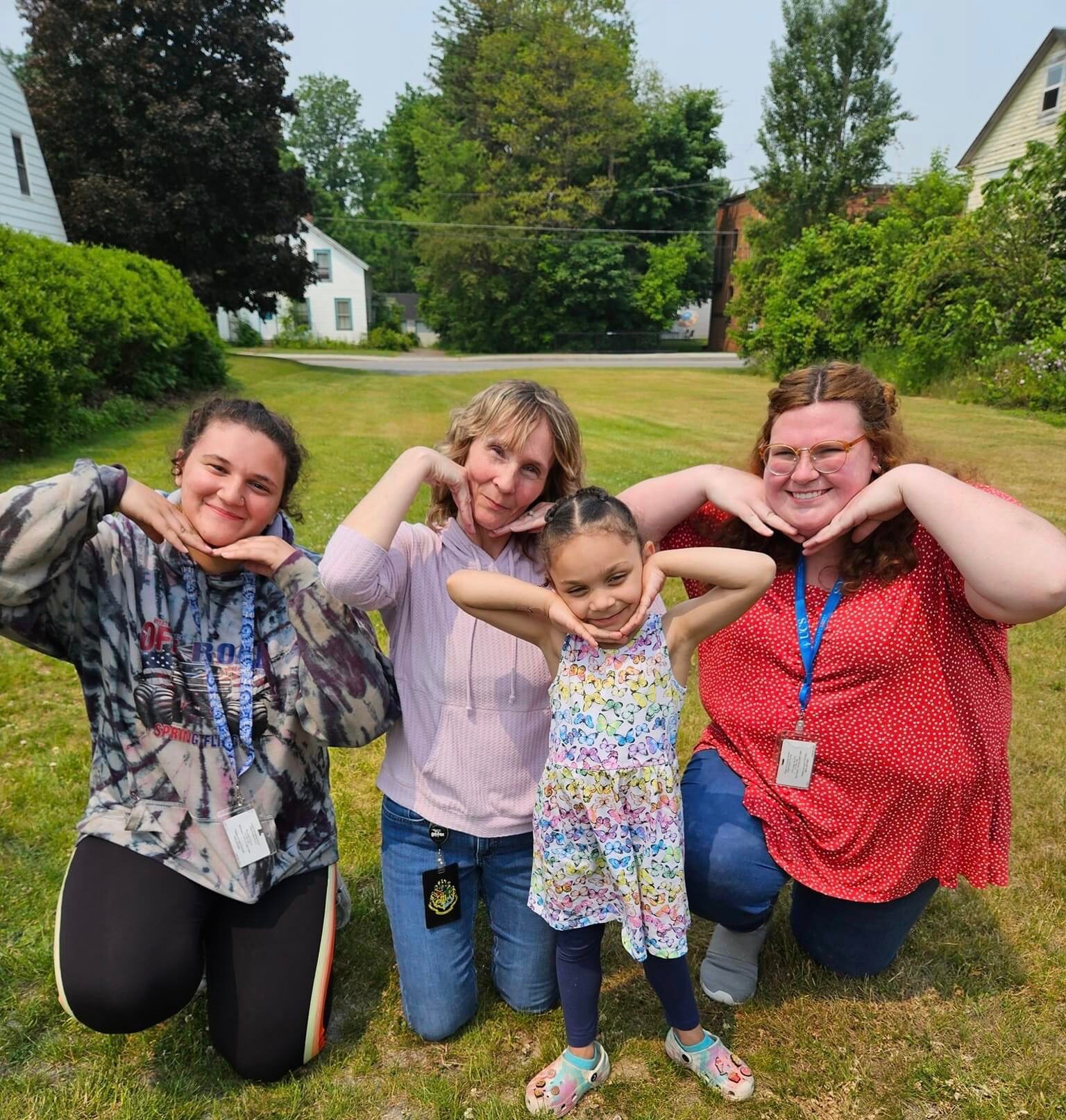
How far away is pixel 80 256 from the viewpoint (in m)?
11.4

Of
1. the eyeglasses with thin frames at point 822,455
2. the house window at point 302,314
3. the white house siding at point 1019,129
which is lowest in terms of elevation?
the house window at point 302,314

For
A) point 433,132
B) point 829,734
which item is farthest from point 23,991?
point 433,132

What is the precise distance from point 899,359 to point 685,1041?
18.9 m

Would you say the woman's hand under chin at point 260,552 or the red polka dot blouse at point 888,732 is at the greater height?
the woman's hand under chin at point 260,552

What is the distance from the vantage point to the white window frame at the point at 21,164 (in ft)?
51.6

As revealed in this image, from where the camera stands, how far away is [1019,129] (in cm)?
2281

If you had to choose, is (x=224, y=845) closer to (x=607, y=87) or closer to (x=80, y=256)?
(x=80, y=256)

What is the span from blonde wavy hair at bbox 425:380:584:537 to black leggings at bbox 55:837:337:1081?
1.19m

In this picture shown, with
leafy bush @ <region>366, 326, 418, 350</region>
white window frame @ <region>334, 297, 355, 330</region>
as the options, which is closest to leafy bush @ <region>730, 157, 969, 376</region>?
leafy bush @ <region>366, 326, 418, 350</region>

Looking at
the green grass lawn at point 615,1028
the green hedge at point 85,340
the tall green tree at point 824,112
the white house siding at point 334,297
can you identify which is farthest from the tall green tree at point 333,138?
the green grass lawn at point 615,1028

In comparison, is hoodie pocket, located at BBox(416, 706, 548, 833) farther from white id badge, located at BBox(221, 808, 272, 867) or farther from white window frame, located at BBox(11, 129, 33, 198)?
white window frame, located at BBox(11, 129, 33, 198)

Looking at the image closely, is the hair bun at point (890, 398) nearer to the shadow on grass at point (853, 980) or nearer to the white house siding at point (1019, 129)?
the shadow on grass at point (853, 980)

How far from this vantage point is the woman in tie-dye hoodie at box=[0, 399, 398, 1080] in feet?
6.81

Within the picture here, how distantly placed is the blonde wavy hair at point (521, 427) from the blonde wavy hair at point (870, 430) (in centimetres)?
57
